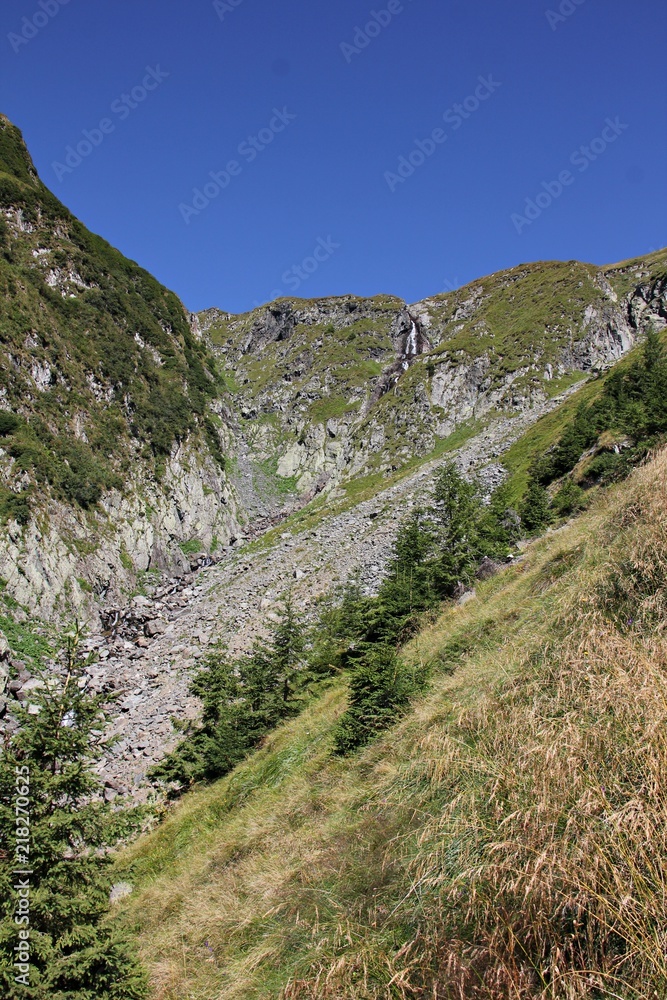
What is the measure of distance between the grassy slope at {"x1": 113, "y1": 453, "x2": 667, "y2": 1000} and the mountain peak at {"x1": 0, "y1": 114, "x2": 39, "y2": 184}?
70.2m

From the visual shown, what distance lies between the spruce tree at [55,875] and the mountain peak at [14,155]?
226 feet

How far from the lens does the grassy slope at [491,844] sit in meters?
2.58

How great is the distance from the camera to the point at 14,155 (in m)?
56.4

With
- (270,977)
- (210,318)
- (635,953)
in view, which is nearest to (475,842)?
(635,953)

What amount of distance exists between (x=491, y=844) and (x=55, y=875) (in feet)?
14.8

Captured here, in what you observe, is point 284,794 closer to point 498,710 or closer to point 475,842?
point 498,710

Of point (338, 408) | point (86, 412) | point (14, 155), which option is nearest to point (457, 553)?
point (86, 412)

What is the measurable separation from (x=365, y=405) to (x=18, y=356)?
53.8 meters

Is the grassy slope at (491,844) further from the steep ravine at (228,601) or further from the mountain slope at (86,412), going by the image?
the mountain slope at (86,412)

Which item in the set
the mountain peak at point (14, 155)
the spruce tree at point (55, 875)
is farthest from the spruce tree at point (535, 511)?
the mountain peak at point (14, 155)

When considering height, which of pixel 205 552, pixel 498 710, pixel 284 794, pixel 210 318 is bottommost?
pixel 284 794

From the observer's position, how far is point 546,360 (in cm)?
5944

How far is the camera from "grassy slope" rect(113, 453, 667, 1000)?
8.45 feet

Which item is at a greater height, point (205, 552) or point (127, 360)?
point (127, 360)
